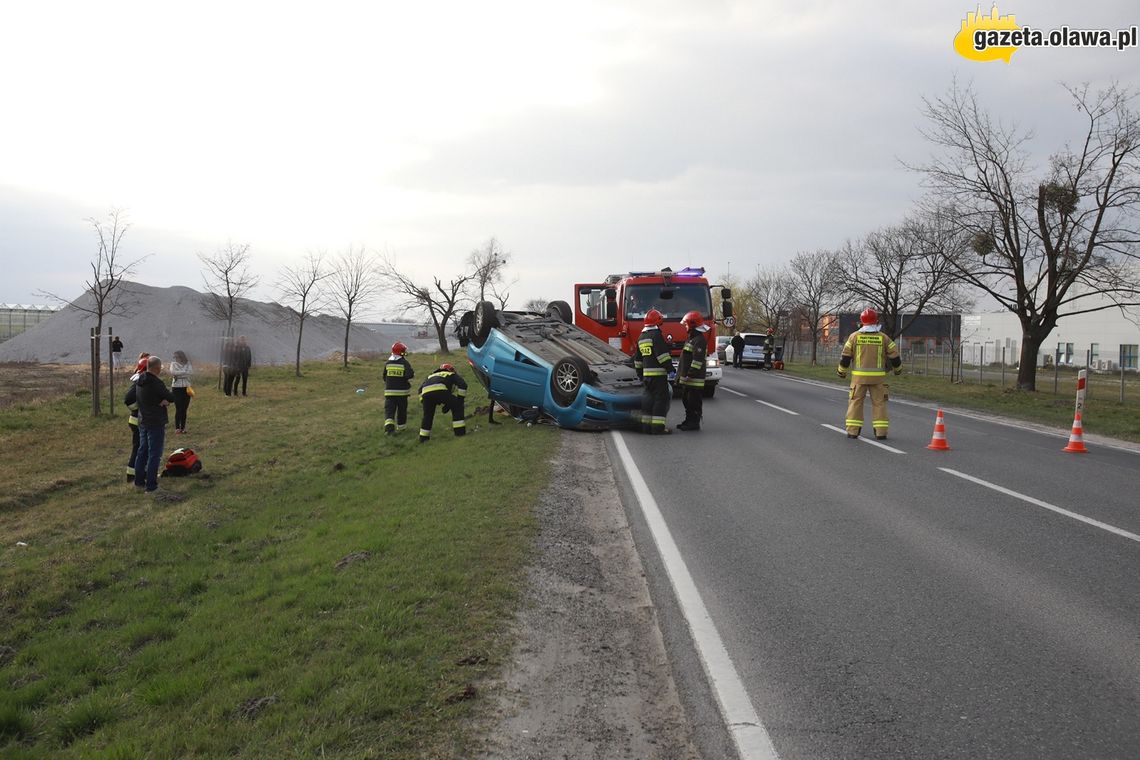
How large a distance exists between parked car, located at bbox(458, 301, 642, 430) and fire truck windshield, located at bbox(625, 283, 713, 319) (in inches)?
151

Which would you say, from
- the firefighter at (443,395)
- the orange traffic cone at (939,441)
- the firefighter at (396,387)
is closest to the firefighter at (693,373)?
the orange traffic cone at (939,441)

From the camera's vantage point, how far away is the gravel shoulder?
3445 mm

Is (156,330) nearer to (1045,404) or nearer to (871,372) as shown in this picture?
(1045,404)

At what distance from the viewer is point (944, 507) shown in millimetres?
7918

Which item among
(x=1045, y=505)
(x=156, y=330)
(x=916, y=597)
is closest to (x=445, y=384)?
(x=1045, y=505)

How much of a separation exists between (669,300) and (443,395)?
7.87 meters

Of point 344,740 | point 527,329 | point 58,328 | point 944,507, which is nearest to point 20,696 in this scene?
point 344,740

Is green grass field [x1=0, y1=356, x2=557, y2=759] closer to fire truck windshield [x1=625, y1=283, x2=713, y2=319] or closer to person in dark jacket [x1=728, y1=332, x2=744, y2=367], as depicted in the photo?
fire truck windshield [x1=625, y1=283, x2=713, y2=319]

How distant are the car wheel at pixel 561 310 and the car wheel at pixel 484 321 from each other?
2667 millimetres

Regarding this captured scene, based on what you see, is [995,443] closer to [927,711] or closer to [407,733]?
[927,711]

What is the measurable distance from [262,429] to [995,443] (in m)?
13.7

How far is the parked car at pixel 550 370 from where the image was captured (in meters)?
13.8

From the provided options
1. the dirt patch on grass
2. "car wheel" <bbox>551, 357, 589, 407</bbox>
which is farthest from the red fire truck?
the dirt patch on grass

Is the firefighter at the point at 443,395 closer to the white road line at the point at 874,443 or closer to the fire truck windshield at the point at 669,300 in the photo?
the white road line at the point at 874,443
